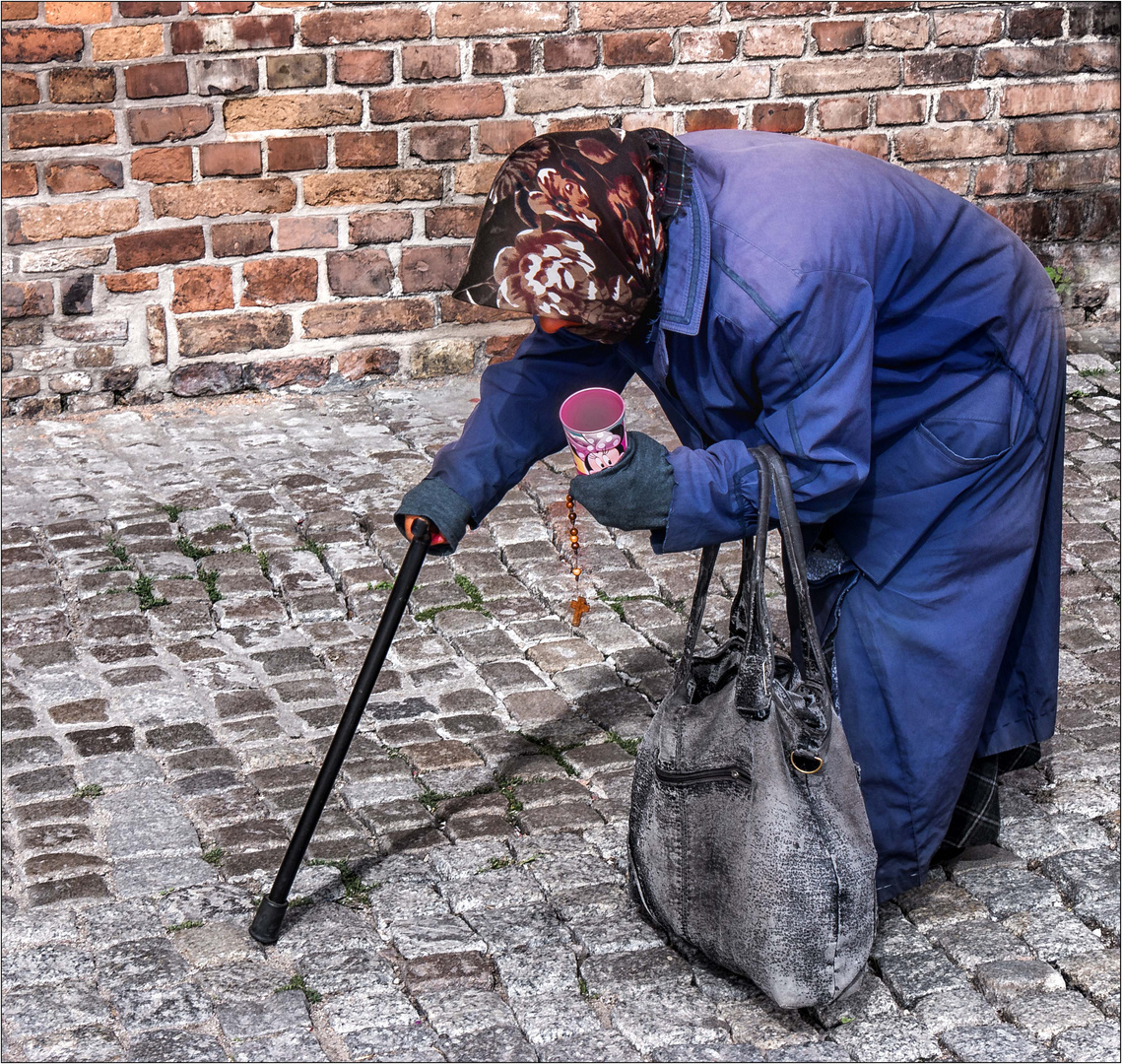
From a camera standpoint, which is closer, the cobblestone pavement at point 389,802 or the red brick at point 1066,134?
the cobblestone pavement at point 389,802

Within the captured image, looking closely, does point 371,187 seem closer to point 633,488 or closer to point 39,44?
point 39,44

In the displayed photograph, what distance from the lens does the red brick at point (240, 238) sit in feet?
16.9

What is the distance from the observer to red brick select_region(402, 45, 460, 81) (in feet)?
17.0

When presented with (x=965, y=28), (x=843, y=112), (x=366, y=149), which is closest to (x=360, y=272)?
(x=366, y=149)

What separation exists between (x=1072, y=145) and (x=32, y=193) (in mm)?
3998

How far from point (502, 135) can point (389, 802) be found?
115 inches

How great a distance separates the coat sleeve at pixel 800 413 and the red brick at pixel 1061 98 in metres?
3.99

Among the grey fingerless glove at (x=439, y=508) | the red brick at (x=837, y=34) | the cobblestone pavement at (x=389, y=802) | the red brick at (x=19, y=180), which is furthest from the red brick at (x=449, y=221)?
the grey fingerless glove at (x=439, y=508)

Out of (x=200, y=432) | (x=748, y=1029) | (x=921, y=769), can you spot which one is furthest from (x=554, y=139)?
(x=200, y=432)

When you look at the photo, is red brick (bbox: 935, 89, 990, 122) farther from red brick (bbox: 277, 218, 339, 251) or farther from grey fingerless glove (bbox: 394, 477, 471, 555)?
grey fingerless glove (bbox: 394, 477, 471, 555)

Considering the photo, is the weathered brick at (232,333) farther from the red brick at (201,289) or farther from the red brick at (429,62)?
the red brick at (429,62)

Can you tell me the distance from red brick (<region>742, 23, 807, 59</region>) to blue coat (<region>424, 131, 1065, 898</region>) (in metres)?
3.06

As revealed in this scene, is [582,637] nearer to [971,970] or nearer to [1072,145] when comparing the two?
[971,970]

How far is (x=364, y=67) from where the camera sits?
5152 mm
